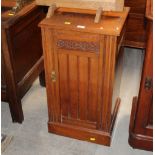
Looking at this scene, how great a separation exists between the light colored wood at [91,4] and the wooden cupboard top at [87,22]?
1.8 inches

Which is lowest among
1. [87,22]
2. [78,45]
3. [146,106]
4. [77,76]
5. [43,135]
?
[43,135]

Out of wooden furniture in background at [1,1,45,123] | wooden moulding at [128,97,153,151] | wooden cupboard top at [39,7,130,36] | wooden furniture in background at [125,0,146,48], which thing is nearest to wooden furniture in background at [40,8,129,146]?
wooden cupboard top at [39,7,130,36]

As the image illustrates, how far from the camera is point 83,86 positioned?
66.6 inches

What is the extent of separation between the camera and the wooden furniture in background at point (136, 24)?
8.27 ft

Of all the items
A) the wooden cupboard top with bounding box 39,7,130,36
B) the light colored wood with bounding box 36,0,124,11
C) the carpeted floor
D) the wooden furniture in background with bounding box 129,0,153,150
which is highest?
the light colored wood with bounding box 36,0,124,11

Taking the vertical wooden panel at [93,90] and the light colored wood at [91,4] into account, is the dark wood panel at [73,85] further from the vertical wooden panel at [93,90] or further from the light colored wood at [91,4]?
the light colored wood at [91,4]

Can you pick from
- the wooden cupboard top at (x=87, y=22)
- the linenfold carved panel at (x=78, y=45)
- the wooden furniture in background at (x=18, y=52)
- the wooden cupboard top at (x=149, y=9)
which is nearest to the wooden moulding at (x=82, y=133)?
the wooden furniture in background at (x=18, y=52)

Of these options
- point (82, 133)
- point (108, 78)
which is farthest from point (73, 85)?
point (82, 133)

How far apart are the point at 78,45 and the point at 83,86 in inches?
11.3

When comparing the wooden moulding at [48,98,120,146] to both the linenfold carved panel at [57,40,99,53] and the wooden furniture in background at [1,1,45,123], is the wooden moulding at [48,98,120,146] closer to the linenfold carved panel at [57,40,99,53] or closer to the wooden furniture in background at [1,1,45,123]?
the wooden furniture in background at [1,1,45,123]

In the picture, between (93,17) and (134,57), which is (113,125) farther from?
(134,57)

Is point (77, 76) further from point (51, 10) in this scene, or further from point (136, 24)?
point (136, 24)

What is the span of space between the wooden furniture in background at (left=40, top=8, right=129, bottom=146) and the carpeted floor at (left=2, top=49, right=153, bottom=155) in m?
0.07

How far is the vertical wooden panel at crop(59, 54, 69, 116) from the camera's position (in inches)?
64.0
